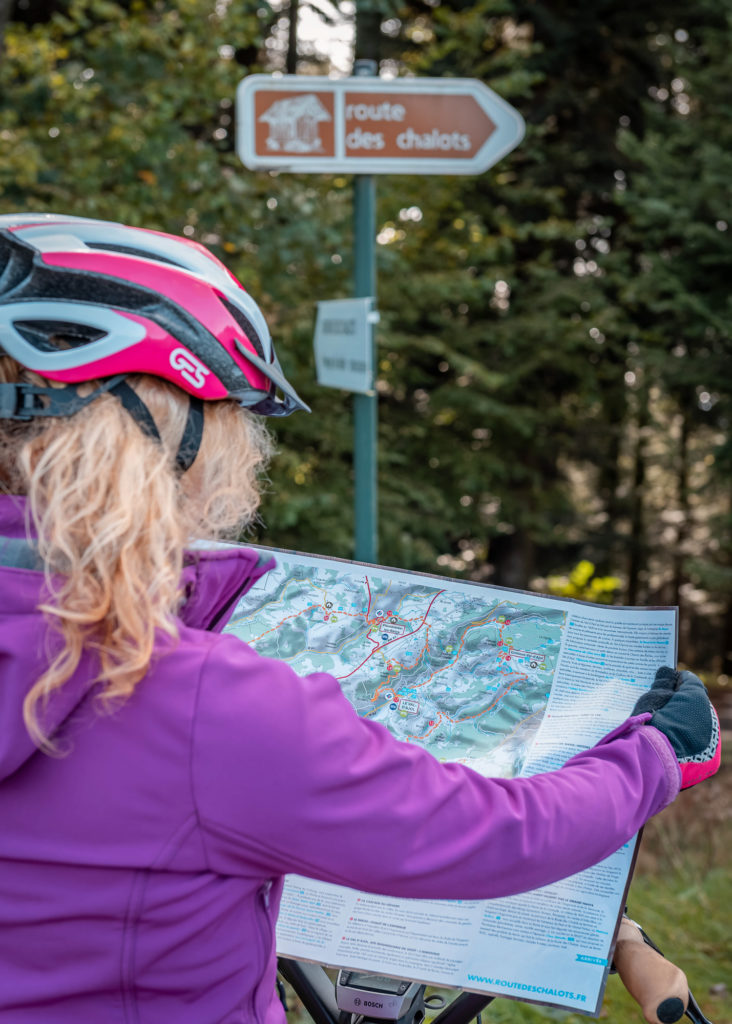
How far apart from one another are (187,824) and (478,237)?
885 cm

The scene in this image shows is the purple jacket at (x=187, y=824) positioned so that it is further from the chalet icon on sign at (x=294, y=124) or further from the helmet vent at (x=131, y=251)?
the chalet icon on sign at (x=294, y=124)

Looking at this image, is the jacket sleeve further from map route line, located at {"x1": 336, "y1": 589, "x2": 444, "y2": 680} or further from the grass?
the grass

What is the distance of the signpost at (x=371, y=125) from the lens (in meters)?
3.58

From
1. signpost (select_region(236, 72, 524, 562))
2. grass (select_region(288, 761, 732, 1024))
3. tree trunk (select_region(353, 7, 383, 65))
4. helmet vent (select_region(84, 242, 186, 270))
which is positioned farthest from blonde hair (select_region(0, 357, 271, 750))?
tree trunk (select_region(353, 7, 383, 65))

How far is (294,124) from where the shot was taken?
362cm

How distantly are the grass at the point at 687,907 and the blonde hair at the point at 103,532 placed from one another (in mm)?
2664

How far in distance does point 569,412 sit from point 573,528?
118 inches

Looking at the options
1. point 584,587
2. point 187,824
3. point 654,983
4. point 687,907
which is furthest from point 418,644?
point 584,587

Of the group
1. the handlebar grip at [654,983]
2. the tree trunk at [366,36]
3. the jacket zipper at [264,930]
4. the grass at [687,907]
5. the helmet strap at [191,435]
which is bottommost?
the grass at [687,907]

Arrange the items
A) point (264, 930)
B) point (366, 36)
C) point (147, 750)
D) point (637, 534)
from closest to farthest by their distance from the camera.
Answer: point (147, 750) < point (264, 930) < point (366, 36) < point (637, 534)

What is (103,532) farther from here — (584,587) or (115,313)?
(584,587)

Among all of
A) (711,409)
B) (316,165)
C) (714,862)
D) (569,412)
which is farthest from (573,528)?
(316,165)

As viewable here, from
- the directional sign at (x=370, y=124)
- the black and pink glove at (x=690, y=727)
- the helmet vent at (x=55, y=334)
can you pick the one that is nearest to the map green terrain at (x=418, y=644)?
the black and pink glove at (x=690, y=727)

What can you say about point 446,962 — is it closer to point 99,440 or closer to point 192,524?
point 192,524
